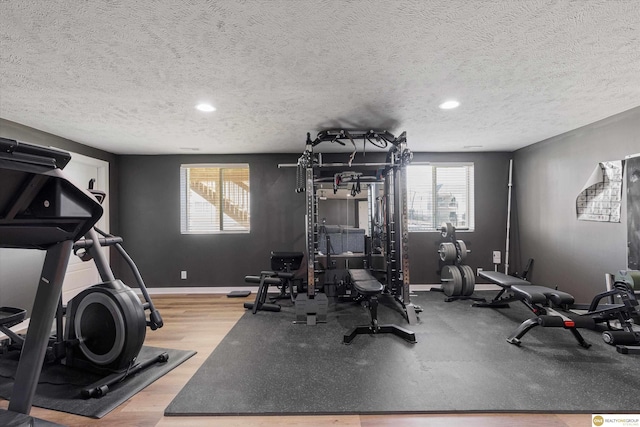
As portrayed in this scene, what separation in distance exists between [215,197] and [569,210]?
199 inches

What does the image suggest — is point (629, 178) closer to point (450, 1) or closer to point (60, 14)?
point (450, 1)

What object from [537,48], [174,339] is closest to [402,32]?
[537,48]

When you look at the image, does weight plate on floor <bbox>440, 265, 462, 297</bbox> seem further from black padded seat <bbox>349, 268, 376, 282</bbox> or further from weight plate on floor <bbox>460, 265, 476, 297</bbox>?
black padded seat <bbox>349, 268, 376, 282</bbox>

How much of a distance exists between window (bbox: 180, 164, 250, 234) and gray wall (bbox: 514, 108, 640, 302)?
4.40 m

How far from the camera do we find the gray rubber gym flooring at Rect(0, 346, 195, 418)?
1.79 metres

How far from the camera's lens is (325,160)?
4680 mm

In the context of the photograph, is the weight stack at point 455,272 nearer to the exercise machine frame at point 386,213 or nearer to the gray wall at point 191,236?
the exercise machine frame at point 386,213

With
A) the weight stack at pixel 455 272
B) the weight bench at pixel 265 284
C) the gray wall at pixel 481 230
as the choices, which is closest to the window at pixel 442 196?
the gray wall at pixel 481 230

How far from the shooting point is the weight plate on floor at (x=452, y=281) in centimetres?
393

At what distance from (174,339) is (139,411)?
3.58ft

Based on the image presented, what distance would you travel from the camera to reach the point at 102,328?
6.95 ft

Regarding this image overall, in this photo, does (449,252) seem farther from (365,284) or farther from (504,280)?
(365,284)

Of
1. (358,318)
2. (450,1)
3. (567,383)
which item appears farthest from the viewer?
(358,318)

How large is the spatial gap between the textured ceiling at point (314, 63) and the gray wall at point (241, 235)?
4.48ft
